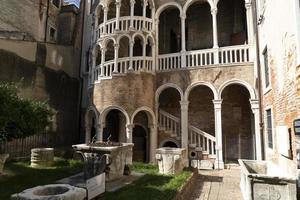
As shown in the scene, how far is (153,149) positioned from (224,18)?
379 inches

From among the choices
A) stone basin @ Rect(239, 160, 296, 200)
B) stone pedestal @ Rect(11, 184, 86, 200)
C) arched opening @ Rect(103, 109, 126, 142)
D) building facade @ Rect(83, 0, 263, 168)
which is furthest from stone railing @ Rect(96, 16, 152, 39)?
stone pedestal @ Rect(11, 184, 86, 200)

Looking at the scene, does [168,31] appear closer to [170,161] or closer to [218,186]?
[170,161]

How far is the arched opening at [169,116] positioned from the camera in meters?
14.6

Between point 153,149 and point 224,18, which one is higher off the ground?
point 224,18

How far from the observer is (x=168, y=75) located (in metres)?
14.8

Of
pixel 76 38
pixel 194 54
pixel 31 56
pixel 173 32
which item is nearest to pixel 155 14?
pixel 173 32

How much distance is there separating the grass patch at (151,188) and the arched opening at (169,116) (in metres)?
4.52

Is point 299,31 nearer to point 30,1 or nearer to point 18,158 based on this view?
point 18,158

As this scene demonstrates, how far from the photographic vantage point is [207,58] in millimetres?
14383

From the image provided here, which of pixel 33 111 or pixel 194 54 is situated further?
pixel 194 54

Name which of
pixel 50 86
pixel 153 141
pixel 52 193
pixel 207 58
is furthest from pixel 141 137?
pixel 52 193

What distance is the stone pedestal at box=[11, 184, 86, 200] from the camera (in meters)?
3.87

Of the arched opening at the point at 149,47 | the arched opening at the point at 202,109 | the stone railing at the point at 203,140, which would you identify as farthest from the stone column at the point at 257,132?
the arched opening at the point at 149,47

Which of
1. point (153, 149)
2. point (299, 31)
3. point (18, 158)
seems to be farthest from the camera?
point (153, 149)
